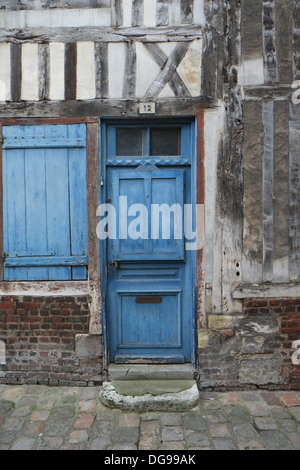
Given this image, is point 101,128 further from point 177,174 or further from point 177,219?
point 177,219

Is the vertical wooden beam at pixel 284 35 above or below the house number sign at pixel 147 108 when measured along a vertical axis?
above

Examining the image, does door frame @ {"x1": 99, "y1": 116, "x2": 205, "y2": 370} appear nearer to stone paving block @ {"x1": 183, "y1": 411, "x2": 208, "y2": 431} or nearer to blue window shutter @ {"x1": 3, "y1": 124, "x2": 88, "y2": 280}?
blue window shutter @ {"x1": 3, "y1": 124, "x2": 88, "y2": 280}

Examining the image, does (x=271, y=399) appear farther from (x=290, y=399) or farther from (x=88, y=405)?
(x=88, y=405)

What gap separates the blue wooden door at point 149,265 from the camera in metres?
3.88

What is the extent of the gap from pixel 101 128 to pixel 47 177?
79cm

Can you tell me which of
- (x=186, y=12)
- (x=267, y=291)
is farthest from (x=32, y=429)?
(x=186, y=12)

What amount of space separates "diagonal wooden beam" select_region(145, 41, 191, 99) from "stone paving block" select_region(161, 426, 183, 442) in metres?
3.23

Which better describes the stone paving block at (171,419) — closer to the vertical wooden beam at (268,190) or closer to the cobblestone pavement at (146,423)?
the cobblestone pavement at (146,423)

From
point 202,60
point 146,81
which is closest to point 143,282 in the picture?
point 146,81

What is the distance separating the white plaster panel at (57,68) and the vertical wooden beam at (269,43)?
2.13 meters

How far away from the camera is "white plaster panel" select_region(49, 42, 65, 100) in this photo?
377cm

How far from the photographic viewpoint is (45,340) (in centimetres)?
388

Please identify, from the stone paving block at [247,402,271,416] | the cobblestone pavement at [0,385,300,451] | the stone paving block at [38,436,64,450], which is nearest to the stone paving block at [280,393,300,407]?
the cobblestone pavement at [0,385,300,451]

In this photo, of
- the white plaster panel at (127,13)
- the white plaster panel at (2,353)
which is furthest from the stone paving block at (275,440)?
the white plaster panel at (127,13)
